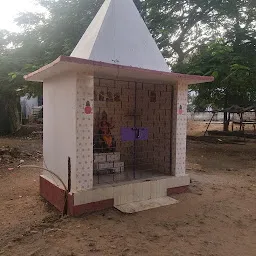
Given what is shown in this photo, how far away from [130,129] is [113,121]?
3.61ft

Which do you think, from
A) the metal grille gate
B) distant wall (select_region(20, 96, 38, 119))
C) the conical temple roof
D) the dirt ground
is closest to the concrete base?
A: the dirt ground

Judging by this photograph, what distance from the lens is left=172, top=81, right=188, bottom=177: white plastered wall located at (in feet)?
20.6

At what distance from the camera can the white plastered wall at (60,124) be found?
5062mm

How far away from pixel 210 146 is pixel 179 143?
347 inches

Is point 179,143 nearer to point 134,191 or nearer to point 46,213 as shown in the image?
point 134,191

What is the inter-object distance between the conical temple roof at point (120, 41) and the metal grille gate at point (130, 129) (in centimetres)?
73

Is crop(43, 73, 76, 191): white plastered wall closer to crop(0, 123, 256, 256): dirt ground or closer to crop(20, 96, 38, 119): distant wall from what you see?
crop(0, 123, 256, 256): dirt ground

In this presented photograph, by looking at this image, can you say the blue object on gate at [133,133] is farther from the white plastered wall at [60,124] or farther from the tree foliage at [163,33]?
the tree foliage at [163,33]

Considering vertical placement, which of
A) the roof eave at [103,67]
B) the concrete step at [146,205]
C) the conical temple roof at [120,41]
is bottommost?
the concrete step at [146,205]

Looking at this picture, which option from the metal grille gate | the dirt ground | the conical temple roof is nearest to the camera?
the dirt ground

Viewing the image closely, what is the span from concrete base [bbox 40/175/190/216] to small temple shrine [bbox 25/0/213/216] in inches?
0.7

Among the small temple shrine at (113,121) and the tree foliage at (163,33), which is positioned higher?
the tree foliage at (163,33)

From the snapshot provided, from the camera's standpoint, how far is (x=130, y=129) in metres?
6.43

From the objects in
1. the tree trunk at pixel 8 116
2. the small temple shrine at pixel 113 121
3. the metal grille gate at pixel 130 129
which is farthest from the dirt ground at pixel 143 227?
the tree trunk at pixel 8 116
